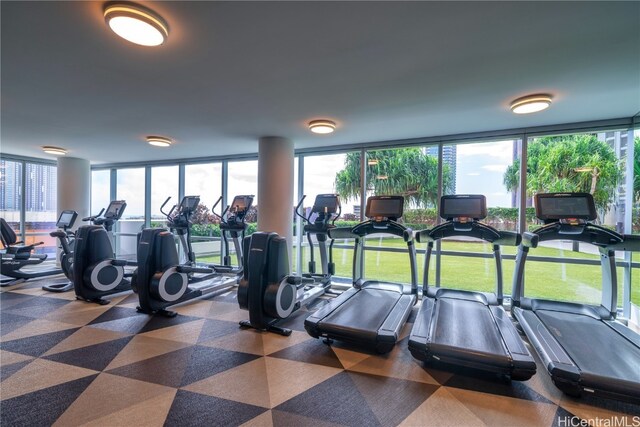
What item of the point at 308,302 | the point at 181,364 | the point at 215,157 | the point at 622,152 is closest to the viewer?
the point at 181,364

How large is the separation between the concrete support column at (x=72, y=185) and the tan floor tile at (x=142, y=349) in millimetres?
6410

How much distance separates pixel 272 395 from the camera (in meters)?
2.21

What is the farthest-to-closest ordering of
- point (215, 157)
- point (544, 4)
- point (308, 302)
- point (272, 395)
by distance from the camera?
point (215, 157)
point (308, 302)
point (272, 395)
point (544, 4)

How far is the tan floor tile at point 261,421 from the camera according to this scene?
1.89 m

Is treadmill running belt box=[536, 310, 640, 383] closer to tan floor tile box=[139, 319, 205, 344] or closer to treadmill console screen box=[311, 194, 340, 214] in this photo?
treadmill console screen box=[311, 194, 340, 214]

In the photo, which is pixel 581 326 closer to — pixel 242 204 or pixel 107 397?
pixel 107 397

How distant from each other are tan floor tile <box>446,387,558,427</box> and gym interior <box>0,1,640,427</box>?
23 mm

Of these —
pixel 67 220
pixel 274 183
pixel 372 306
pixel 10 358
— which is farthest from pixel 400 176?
pixel 67 220

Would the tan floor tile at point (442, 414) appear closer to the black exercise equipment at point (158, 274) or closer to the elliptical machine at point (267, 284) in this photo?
the elliptical machine at point (267, 284)

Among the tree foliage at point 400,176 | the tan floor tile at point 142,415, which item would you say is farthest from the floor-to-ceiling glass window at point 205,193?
the tan floor tile at point 142,415

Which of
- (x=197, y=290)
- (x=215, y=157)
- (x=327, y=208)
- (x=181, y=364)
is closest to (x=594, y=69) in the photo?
(x=327, y=208)

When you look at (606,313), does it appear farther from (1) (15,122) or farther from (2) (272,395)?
(1) (15,122)

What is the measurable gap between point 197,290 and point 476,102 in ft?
15.9

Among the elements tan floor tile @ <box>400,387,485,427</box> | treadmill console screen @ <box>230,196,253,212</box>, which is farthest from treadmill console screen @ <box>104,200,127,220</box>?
tan floor tile @ <box>400,387,485,427</box>
